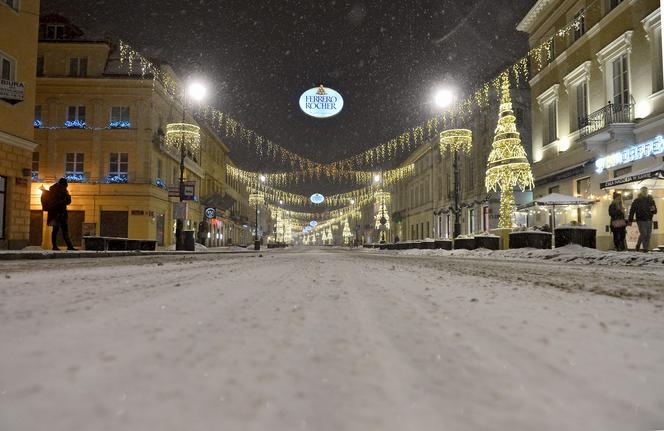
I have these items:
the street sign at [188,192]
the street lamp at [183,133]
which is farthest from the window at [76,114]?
the street sign at [188,192]

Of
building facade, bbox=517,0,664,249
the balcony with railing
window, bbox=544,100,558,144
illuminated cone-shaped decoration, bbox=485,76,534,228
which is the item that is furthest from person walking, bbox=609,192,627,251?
window, bbox=544,100,558,144

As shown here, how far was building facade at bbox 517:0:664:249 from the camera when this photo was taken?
1603 centimetres

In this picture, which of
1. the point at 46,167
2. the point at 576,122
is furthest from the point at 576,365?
the point at 46,167

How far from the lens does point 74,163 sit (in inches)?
1129

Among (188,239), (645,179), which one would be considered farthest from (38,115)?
(645,179)

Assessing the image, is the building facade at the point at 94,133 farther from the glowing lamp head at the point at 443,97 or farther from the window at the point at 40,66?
the glowing lamp head at the point at 443,97

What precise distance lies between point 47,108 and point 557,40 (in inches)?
1143

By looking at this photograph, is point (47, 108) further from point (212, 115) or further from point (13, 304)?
point (13, 304)

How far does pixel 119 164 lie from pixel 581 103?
25.6m

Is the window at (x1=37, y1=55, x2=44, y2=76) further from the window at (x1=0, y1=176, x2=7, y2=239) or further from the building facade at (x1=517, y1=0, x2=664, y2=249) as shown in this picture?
the building facade at (x1=517, y1=0, x2=664, y2=249)

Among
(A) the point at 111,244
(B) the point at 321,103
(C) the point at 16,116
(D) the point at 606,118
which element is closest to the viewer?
(A) the point at 111,244

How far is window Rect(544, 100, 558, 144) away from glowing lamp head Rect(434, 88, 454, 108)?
230 inches

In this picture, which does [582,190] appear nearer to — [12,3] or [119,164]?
[12,3]

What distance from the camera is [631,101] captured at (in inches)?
671
